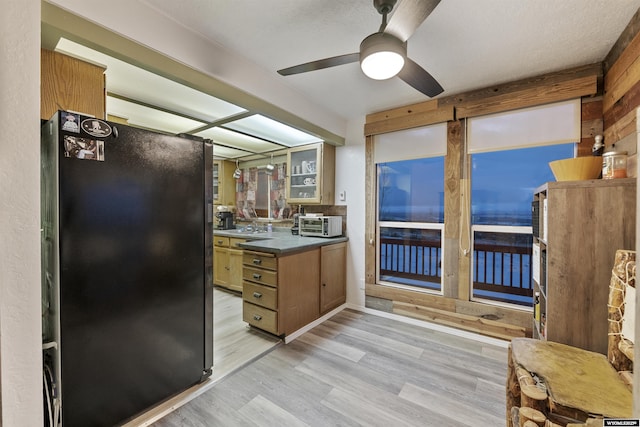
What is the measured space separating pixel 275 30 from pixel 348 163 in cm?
196

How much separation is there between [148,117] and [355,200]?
2.67 meters

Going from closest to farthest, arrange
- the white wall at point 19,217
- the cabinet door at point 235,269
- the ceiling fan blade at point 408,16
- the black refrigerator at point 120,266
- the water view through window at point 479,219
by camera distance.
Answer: the white wall at point 19,217
the ceiling fan blade at point 408,16
the black refrigerator at point 120,266
the water view through window at point 479,219
the cabinet door at point 235,269

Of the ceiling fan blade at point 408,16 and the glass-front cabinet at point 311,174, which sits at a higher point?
the ceiling fan blade at point 408,16

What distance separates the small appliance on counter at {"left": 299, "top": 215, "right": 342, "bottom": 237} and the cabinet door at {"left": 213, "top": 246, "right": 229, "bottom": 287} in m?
→ 1.36

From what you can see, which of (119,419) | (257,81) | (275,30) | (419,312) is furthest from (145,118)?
(419,312)

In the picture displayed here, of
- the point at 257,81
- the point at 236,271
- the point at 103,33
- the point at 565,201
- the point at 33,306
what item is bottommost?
the point at 236,271

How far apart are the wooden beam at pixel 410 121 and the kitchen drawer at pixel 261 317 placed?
2.39m

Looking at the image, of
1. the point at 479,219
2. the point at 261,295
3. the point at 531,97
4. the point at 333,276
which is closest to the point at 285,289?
the point at 261,295

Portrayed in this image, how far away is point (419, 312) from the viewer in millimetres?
2965

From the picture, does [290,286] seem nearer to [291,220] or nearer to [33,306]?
→ [291,220]

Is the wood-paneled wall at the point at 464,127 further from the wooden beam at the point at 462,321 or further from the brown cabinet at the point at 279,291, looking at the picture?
the brown cabinet at the point at 279,291

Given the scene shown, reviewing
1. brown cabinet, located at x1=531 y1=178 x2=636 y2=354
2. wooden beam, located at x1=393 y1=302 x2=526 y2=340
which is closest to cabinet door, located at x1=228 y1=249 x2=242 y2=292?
wooden beam, located at x1=393 y1=302 x2=526 y2=340

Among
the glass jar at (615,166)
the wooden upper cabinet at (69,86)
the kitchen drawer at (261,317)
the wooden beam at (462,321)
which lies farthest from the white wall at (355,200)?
the wooden upper cabinet at (69,86)

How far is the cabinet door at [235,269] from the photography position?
12.4ft
